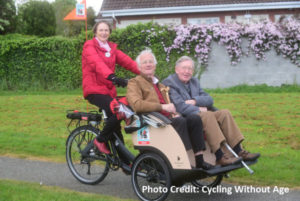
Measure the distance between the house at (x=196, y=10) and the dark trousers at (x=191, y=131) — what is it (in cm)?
1830

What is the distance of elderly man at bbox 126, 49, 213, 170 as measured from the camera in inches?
180

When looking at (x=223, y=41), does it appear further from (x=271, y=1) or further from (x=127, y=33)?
(x=271, y=1)

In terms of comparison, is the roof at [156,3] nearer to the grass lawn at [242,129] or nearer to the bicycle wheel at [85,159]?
the grass lawn at [242,129]

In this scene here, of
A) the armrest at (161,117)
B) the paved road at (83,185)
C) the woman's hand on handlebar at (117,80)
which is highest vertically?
the woman's hand on handlebar at (117,80)

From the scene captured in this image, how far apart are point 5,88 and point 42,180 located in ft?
39.5

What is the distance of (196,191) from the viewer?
5.30 meters

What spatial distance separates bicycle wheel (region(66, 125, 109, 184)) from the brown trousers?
4.63ft

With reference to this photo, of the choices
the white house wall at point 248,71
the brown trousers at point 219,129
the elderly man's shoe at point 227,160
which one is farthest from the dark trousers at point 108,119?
the white house wall at point 248,71

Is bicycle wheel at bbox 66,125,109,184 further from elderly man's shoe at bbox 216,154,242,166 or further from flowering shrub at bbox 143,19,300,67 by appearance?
flowering shrub at bbox 143,19,300,67

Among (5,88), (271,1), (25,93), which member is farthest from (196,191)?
(271,1)

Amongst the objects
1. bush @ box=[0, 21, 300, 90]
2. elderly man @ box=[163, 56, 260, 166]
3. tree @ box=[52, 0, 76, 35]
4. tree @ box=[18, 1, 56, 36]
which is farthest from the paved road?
tree @ box=[52, 0, 76, 35]

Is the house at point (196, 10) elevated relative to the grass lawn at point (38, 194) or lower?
elevated

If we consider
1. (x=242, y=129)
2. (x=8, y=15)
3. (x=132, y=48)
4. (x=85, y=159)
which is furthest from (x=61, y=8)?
(x=85, y=159)

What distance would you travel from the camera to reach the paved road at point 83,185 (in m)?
4.96
